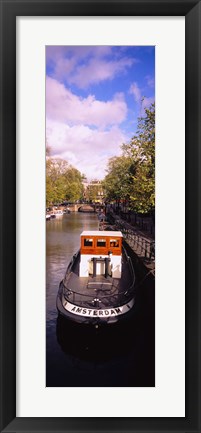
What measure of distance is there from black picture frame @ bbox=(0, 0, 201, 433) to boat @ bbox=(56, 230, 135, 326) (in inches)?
89.3

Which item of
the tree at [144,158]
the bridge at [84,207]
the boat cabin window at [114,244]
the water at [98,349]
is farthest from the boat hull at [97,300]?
the bridge at [84,207]

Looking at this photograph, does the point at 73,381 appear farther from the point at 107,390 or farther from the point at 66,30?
the point at 66,30

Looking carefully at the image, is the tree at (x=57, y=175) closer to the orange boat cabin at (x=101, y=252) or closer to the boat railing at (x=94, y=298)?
the orange boat cabin at (x=101, y=252)

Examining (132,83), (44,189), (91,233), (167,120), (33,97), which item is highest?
(132,83)

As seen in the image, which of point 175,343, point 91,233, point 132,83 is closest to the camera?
point 175,343

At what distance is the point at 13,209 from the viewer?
11.1 ft

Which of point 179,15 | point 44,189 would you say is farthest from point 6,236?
point 179,15

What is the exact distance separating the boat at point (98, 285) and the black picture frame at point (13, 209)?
227 cm

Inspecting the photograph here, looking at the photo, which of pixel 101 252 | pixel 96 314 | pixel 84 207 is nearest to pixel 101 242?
pixel 101 252

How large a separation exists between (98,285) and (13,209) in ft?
11.8

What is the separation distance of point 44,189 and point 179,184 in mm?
1647

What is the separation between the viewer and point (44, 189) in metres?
3.59

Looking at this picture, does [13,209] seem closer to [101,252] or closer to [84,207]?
[101,252]

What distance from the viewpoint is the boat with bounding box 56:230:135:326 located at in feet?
18.2
